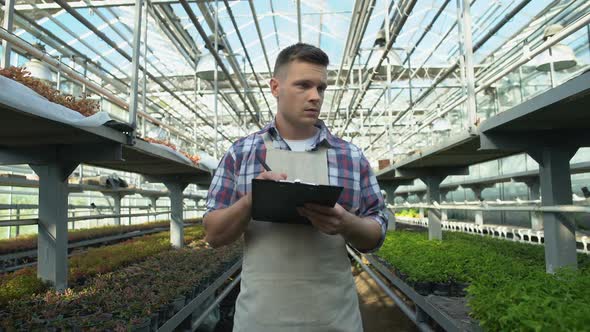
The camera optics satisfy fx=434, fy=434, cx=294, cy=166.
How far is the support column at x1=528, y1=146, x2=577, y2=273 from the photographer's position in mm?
4371

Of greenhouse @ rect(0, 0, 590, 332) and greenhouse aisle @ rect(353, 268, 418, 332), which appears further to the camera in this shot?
greenhouse aisle @ rect(353, 268, 418, 332)

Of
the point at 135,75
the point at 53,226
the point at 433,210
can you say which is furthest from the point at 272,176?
the point at 433,210

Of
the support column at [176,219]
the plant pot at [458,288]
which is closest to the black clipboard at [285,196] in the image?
the plant pot at [458,288]

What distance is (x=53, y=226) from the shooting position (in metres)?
4.49

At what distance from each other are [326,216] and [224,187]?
45cm

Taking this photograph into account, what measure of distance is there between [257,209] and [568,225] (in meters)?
4.25

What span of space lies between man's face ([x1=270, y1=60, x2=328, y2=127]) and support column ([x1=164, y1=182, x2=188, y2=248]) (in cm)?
760

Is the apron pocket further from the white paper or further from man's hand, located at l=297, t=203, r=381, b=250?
the white paper

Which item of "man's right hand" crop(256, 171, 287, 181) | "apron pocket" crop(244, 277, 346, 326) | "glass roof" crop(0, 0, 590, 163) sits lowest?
"apron pocket" crop(244, 277, 346, 326)

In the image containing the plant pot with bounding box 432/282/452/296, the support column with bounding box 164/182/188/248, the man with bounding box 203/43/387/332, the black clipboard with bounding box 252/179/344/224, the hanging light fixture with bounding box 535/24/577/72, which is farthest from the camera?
the support column with bounding box 164/182/188/248

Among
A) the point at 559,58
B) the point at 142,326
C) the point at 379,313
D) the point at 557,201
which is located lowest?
the point at 379,313

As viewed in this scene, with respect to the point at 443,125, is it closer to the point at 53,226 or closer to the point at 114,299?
the point at 114,299

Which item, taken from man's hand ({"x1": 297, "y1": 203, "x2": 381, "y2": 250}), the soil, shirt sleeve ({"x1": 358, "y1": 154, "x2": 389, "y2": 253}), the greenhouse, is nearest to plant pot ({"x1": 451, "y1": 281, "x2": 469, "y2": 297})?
the greenhouse

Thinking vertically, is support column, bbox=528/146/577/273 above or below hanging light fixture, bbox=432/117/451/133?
below
